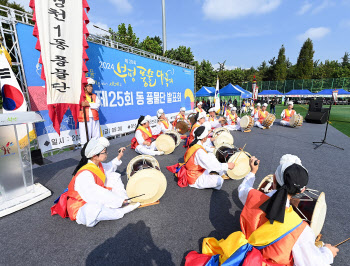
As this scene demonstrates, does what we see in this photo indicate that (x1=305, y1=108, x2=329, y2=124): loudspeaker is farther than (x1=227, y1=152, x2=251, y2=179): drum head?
Yes

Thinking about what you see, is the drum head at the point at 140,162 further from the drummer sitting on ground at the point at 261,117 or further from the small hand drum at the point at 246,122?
the drummer sitting on ground at the point at 261,117

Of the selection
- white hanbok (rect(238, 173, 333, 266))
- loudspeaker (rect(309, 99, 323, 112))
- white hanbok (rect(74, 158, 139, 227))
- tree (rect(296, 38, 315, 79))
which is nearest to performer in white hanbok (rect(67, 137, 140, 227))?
white hanbok (rect(74, 158, 139, 227))

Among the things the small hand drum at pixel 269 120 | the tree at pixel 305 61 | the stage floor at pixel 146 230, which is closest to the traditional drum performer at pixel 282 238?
the stage floor at pixel 146 230

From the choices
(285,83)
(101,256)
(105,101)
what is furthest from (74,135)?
(285,83)

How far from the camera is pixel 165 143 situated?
4922 mm

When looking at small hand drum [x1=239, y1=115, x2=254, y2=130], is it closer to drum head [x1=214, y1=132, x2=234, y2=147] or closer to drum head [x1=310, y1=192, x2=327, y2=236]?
drum head [x1=214, y1=132, x2=234, y2=147]

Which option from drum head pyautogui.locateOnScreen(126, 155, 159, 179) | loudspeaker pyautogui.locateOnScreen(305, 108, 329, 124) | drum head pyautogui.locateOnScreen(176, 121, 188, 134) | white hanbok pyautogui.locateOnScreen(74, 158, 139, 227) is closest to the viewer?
white hanbok pyautogui.locateOnScreen(74, 158, 139, 227)

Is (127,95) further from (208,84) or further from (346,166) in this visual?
(208,84)

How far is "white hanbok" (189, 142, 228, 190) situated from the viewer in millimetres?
2736

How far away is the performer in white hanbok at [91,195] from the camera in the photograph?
6.84 feet

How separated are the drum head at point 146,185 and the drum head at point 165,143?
234 centimetres

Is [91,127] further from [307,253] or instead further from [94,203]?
[307,253]

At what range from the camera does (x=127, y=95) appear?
7039 mm

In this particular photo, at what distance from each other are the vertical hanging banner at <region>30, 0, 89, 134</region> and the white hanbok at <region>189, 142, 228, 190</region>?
10.5 feet
